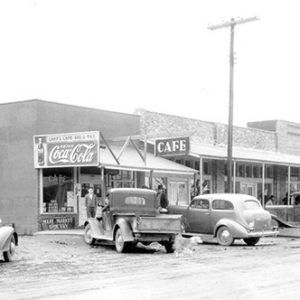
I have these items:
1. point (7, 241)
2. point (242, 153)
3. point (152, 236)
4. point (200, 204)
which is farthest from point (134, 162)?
point (7, 241)

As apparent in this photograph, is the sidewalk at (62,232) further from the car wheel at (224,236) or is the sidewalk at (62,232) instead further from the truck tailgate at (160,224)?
the truck tailgate at (160,224)

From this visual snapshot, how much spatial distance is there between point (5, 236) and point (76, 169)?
37.5 ft

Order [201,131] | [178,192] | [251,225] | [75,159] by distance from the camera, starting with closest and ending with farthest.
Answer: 1. [251,225]
2. [75,159]
3. [178,192]
4. [201,131]

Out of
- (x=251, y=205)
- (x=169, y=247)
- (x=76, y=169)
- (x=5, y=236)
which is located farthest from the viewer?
(x=76, y=169)

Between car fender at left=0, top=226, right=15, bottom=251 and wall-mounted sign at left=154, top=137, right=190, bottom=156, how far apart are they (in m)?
12.5

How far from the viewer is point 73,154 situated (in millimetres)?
23422

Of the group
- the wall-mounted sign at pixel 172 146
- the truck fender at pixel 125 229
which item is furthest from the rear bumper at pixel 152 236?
the wall-mounted sign at pixel 172 146

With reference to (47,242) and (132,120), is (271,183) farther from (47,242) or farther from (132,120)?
(47,242)

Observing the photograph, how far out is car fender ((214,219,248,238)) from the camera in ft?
65.4

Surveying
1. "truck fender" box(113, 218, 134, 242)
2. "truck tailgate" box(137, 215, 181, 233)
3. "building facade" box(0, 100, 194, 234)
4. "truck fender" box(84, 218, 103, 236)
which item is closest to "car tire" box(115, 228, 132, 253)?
"truck fender" box(113, 218, 134, 242)

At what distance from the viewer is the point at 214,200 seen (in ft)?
69.7

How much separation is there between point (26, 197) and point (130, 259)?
33.5ft

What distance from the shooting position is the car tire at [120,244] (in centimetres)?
1745

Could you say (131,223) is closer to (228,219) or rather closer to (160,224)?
(160,224)
